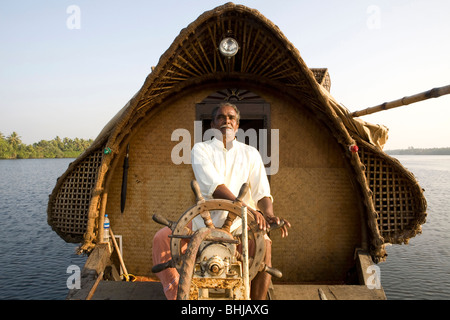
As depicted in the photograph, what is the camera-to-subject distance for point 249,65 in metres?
4.02

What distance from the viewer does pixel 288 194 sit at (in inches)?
164

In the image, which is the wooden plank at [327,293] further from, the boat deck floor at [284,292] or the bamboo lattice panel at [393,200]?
the bamboo lattice panel at [393,200]

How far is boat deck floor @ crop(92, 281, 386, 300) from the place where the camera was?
3021 millimetres

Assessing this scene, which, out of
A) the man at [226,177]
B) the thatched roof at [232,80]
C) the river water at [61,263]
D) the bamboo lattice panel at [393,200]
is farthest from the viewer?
the river water at [61,263]

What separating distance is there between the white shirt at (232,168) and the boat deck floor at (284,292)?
1025mm

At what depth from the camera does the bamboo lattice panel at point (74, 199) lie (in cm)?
398

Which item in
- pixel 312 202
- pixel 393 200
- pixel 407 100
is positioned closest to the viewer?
pixel 407 100

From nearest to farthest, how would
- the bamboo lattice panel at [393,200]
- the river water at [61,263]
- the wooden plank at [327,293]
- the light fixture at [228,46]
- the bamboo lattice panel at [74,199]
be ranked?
the wooden plank at [327,293], the light fixture at [228,46], the bamboo lattice panel at [393,200], the bamboo lattice panel at [74,199], the river water at [61,263]

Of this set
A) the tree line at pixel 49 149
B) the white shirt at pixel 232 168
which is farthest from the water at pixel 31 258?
the tree line at pixel 49 149

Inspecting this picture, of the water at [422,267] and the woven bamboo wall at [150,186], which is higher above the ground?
the woven bamboo wall at [150,186]

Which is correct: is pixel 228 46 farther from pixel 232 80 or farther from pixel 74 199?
pixel 74 199

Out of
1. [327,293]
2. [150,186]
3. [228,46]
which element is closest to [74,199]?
[150,186]

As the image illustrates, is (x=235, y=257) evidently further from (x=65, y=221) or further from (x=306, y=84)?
(x=65, y=221)

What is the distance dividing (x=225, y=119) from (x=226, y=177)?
46 centimetres
